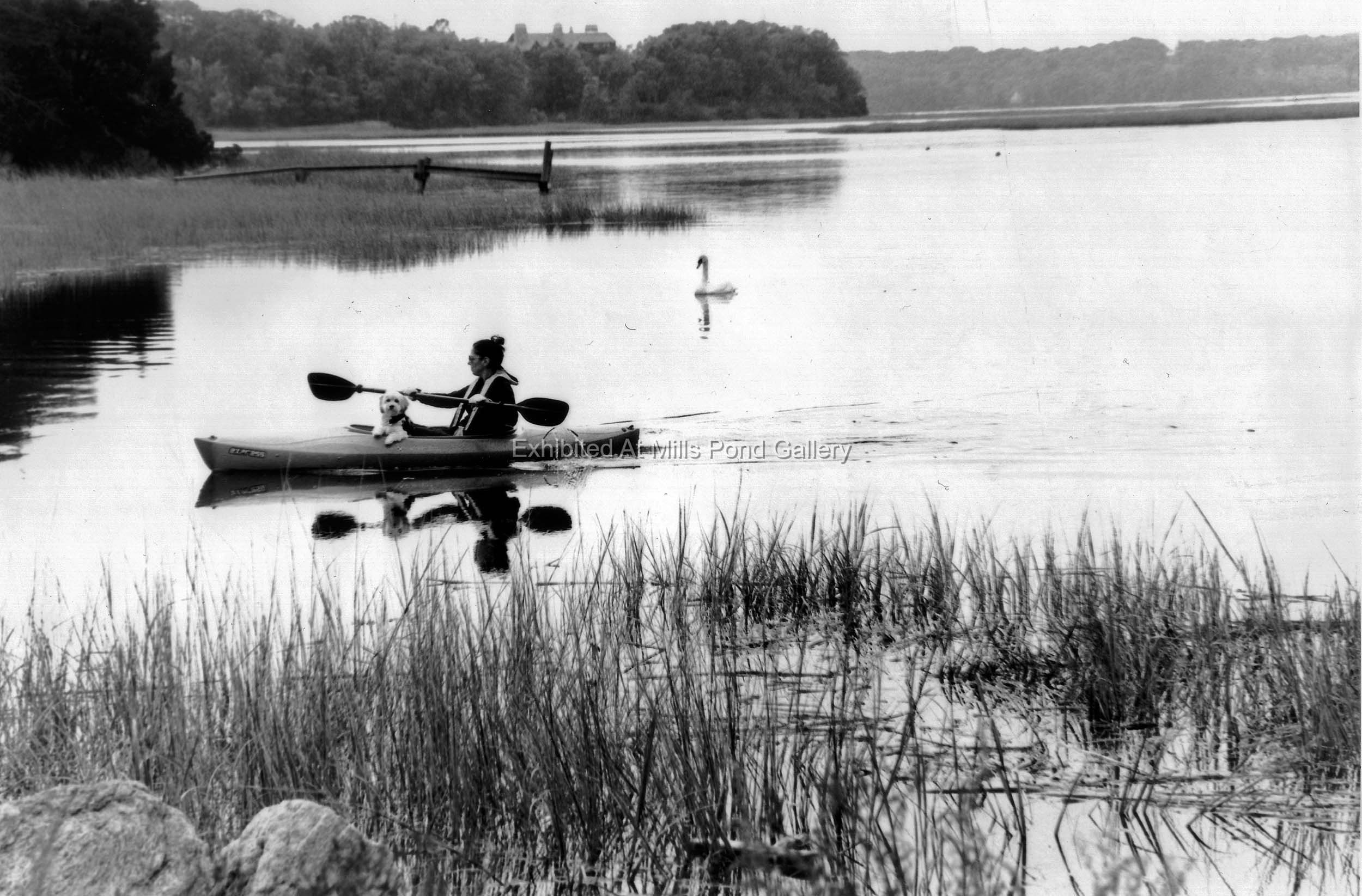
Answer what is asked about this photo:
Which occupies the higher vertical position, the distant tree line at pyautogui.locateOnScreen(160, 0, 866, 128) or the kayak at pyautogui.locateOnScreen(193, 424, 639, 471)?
the distant tree line at pyautogui.locateOnScreen(160, 0, 866, 128)

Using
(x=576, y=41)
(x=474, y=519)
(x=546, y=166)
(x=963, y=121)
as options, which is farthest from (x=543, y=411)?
(x=963, y=121)

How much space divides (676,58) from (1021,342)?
60.7 feet

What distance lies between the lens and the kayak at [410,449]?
9.91 meters

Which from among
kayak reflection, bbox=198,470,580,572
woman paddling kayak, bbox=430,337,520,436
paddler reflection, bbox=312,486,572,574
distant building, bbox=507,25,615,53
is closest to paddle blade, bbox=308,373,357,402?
kayak reflection, bbox=198,470,580,572

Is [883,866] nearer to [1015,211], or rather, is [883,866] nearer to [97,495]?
[97,495]

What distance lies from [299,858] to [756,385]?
1025cm

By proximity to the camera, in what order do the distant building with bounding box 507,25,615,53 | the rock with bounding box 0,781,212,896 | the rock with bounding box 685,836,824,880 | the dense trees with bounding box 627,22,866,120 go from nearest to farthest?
the rock with bounding box 0,781,212,896, the rock with bounding box 685,836,824,880, the distant building with bounding box 507,25,615,53, the dense trees with bounding box 627,22,866,120

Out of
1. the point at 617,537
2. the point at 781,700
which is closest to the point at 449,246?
the point at 617,537

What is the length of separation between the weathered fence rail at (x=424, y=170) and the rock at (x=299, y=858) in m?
10.6

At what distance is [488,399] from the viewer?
988 centimetres

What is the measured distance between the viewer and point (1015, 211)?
90.5 feet

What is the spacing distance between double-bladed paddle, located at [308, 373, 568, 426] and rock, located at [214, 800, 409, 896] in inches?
257

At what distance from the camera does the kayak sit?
32.5ft

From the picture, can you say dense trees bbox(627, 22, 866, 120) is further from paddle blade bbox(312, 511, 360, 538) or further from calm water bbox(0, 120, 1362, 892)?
paddle blade bbox(312, 511, 360, 538)
